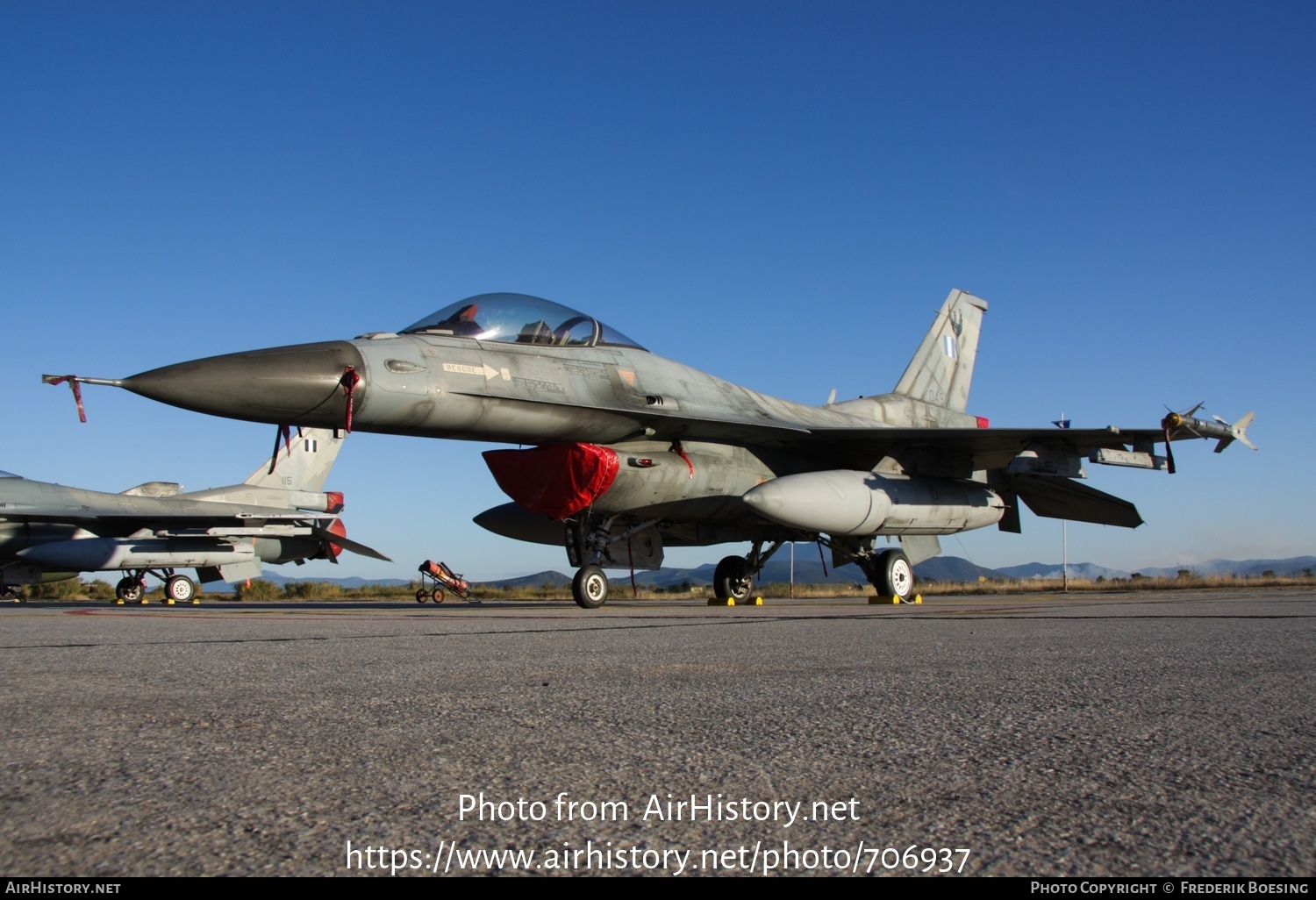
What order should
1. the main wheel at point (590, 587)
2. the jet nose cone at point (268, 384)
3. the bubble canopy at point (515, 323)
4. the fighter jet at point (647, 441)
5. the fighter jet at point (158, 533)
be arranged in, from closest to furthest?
the jet nose cone at point (268, 384), the fighter jet at point (647, 441), the bubble canopy at point (515, 323), the main wheel at point (590, 587), the fighter jet at point (158, 533)

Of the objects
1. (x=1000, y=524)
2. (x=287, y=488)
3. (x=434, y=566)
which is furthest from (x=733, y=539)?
(x=287, y=488)

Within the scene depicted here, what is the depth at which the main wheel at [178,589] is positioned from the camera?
2261 centimetres

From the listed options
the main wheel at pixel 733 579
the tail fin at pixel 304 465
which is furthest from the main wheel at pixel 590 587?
the tail fin at pixel 304 465

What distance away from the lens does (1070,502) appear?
1606 centimetres

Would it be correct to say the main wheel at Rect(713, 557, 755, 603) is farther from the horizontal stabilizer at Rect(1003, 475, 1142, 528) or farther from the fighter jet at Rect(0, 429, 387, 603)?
the fighter jet at Rect(0, 429, 387, 603)

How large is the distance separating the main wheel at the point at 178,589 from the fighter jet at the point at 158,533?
0.07ft

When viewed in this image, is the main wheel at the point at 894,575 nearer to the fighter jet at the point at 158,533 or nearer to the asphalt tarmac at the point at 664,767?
the asphalt tarmac at the point at 664,767

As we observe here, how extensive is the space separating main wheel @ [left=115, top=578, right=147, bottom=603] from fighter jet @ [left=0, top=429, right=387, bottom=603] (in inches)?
0.8

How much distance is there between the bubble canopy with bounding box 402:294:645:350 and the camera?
10477 mm

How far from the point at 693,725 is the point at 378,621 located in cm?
645

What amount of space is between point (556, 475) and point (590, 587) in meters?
1.57

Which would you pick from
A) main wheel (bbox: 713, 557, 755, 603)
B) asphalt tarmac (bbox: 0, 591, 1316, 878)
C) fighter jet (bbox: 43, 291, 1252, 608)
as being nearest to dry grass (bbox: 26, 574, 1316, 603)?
main wheel (bbox: 713, 557, 755, 603)

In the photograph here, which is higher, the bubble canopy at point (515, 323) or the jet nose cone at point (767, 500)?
the bubble canopy at point (515, 323)
